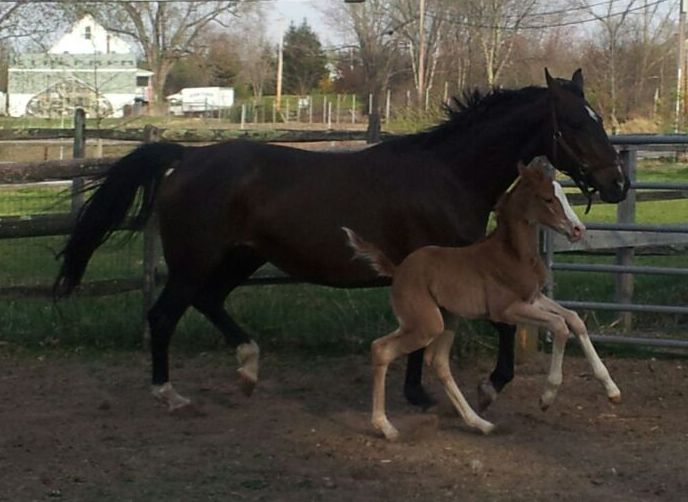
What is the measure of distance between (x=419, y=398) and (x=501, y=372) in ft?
1.61

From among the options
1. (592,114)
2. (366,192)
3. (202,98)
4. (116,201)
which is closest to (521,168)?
(592,114)

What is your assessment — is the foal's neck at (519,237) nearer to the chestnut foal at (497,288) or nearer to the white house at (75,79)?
the chestnut foal at (497,288)

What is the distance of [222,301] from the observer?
6.90 m

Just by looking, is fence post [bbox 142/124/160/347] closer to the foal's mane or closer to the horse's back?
the horse's back

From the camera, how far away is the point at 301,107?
141 ft

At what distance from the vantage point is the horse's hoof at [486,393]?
6035 mm

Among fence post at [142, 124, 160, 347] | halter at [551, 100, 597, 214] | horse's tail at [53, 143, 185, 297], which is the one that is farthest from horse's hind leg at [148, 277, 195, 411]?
halter at [551, 100, 597, 214]

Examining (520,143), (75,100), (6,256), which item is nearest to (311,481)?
(520,143)

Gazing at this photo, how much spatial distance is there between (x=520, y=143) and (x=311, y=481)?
242 cm

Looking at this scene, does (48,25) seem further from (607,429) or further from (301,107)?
(301,107)

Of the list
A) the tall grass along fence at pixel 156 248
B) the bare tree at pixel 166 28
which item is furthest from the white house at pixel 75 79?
the tall grass along fence at pixel 156 248

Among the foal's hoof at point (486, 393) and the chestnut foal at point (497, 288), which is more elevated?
the chestnut foal at point (497, 288)

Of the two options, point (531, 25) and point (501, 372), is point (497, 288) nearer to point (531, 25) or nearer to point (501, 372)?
point (501, 372)

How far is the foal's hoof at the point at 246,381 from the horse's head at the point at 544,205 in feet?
6.49
